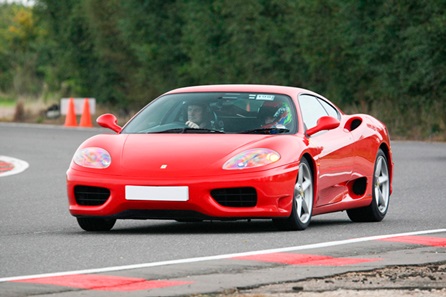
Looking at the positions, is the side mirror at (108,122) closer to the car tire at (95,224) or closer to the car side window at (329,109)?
the car tire at (95,224)

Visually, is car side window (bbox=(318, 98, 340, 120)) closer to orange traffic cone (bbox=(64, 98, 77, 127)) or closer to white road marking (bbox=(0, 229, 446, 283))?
white road marking (bbox=(0, 229, 446, 283))

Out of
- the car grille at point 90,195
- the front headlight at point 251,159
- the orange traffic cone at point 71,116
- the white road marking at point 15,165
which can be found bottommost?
the orange traffic cone at point 71,116

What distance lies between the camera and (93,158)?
11.6 m

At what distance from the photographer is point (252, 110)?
40.1 ft

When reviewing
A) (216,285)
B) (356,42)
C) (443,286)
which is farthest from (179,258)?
(356,42)

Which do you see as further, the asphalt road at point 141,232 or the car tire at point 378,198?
the car tire at point 378,198

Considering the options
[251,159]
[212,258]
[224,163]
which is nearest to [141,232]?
[224,163]

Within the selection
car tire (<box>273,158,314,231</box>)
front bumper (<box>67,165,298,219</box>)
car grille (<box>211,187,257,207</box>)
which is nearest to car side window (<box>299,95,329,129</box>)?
car tire (<box>273,158,314,231</box>)

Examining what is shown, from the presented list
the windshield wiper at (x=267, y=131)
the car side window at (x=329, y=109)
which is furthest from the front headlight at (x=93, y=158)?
the car side window at (x=329, y=109)

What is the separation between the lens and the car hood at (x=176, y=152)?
11.3 m

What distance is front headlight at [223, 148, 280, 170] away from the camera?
11258mm

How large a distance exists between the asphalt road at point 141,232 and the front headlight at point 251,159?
0.56 m

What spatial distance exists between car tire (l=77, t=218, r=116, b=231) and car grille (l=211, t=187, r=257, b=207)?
4.04ft

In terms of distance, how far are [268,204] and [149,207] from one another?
96cm
